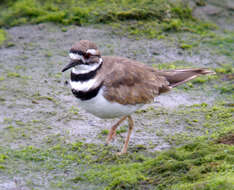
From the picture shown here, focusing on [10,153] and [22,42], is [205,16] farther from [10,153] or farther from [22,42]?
[10,153]

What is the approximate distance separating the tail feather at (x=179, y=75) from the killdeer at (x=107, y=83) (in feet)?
0.92

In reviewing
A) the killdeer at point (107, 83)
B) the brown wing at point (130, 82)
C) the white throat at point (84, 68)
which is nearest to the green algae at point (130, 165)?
the killdeer at point (107, 83)

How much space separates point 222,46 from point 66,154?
4926 mm

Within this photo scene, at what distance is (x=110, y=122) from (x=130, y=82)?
4.45ft

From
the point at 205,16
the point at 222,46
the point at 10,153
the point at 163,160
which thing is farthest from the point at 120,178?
the point at 205,16

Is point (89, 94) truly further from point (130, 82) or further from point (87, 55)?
point (130, 82)

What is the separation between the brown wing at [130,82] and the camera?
5.76 meters

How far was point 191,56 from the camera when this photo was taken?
9281 millimetres

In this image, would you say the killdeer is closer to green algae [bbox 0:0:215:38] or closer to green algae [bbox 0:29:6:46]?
green algae [bbox 0:0:215:38]

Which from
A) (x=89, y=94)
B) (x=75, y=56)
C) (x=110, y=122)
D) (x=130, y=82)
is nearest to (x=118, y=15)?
(x=110, y=122)

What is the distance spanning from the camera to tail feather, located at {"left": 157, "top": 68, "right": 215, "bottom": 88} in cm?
656

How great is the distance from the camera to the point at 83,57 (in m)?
5.77

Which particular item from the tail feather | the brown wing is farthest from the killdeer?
the tail feather

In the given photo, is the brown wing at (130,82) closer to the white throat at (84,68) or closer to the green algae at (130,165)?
the white throat at (84,68)
